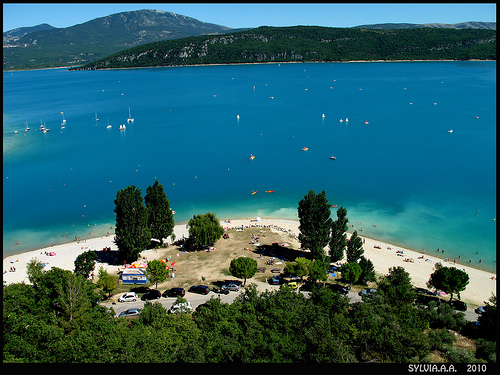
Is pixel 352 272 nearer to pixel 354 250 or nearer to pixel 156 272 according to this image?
pixel 354 250

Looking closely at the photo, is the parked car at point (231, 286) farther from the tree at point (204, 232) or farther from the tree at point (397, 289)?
the tree at point (397, 289)

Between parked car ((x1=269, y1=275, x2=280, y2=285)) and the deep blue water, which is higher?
the deep blue water

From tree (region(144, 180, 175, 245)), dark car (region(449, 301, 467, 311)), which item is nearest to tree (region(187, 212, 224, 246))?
tree (region(144, 180, 175, 245))

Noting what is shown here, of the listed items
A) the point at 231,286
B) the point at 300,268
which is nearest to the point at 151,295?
the point at 231,286

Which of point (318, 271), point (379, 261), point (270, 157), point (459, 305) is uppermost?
point (270, 157)

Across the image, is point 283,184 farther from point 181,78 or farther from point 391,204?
point 181,78

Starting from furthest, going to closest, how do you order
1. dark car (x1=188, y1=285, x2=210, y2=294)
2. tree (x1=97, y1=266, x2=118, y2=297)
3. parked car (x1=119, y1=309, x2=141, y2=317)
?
1. dark car (x1=188, y1=285, x2=210, y2=294)
2. tree (x1=97, y1=266, x2=118, y2=297)
3. parked car (x1=119, y1=309, x2=141, y2=317)

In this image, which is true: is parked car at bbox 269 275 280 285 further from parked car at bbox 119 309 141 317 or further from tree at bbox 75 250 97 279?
tree at bbox 75 250 97 279
